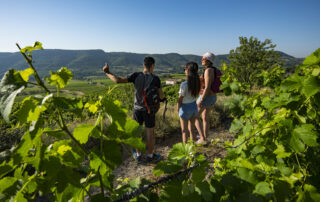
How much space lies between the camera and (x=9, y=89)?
0.51 meters

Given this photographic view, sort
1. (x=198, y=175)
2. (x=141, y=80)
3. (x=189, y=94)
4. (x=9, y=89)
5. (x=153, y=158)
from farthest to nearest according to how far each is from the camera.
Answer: (x=153, y=158) → (x=189, y=94) → (x=141, y=80) → (x=198, y=175) → (x=9, y=89)

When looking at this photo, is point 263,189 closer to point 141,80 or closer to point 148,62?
point 141,80

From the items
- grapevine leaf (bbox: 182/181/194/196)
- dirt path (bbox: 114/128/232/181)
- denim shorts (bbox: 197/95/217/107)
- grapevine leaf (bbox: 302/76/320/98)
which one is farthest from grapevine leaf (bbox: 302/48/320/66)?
denim shorts (bbox: 197/95/217/107)

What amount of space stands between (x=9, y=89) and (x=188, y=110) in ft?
10.6

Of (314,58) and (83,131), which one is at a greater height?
(314,58)

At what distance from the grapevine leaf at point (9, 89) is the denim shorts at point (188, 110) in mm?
3197

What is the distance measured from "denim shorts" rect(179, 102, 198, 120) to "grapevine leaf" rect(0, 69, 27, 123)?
10.5 ft

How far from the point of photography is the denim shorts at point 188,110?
3.56 metres

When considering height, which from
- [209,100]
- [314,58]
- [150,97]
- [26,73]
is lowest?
[209,100]

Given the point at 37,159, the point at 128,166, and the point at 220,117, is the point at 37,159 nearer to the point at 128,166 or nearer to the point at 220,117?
the point at 128,166

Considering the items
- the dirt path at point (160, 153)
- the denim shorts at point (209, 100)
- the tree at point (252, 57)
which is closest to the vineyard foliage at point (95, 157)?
the dirt path at point (160, 153)

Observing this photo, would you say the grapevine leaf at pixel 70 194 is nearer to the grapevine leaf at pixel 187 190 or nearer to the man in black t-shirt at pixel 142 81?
the grapevine leaf at pixel 187 190

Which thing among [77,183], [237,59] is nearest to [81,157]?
[77,183]

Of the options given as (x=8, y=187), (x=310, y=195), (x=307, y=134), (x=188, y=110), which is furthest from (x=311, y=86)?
(x=188, y=110)
